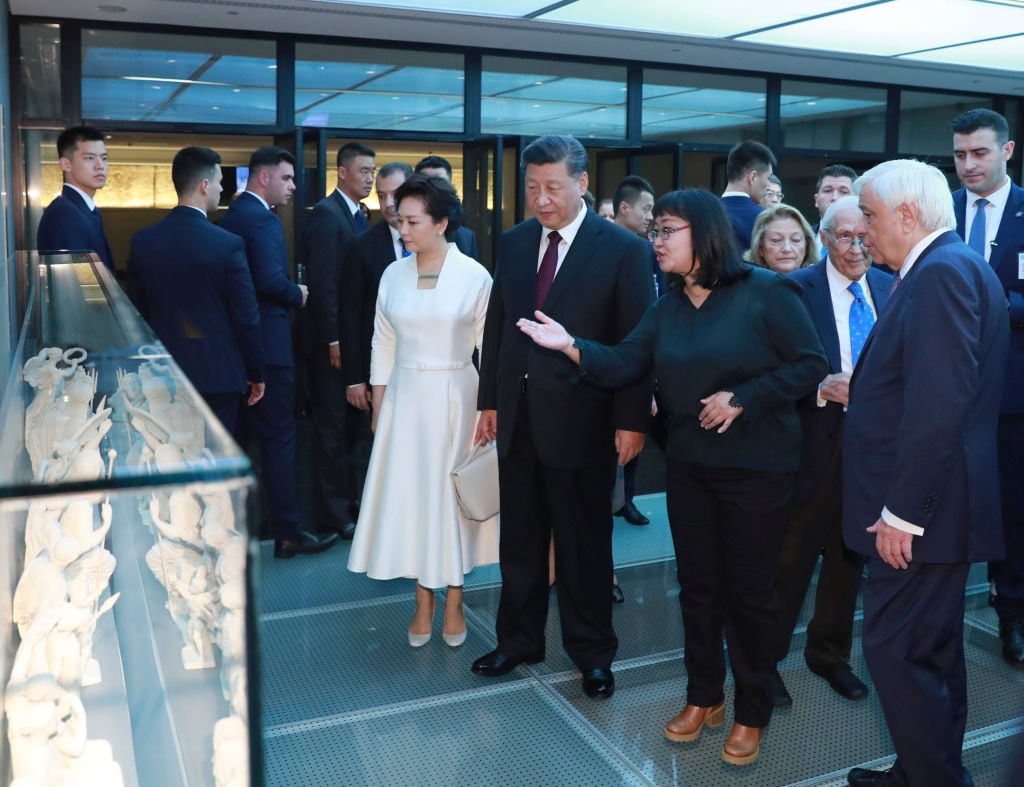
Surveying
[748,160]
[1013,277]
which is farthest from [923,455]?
[748,160]

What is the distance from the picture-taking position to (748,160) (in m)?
4.62

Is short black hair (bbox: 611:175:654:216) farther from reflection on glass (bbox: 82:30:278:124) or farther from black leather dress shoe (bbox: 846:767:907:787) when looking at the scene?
black leather dress shoe (bbox: 846:767:907:787)

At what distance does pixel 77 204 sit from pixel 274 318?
111cm

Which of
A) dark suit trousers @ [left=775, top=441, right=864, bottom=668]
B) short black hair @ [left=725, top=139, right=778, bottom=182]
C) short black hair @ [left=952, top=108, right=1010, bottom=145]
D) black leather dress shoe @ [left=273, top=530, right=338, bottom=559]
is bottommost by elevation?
black leather dress shoe @ [left=273, top=530, right=338, bottom=559]

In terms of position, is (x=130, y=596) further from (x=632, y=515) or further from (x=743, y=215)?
(x=632, y=515)

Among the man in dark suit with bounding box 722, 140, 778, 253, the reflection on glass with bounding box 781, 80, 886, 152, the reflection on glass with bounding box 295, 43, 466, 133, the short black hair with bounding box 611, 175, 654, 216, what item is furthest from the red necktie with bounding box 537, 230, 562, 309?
the reflection on glass with bounding box 781, 80, 886, 152

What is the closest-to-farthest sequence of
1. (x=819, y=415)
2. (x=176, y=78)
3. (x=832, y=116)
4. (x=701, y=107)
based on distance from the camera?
1. (x=819, y=415)
2. (x=176, y=78)
3. (x=701, y=107)
4. (x=832, y=116)

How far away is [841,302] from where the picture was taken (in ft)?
10.9

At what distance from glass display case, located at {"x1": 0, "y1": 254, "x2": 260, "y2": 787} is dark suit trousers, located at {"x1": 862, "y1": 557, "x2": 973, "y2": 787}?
5.76ft

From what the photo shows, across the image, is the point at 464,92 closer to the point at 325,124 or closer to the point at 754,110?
the point at 325,124

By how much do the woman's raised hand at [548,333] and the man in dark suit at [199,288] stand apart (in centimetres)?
178

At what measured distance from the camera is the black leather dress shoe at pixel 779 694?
3262 mm

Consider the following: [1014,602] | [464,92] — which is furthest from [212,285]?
[464,92]

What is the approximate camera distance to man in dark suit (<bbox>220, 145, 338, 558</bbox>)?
15.3 ft
